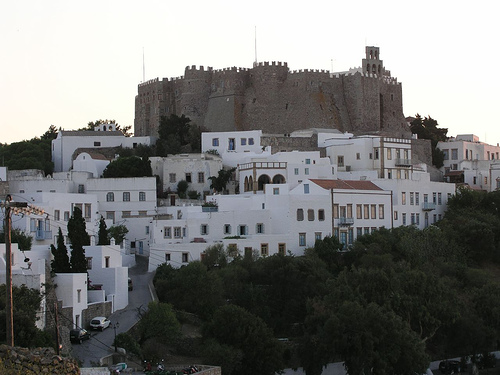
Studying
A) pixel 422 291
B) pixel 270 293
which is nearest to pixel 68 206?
pixel 270 293

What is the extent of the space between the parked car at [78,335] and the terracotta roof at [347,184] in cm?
1990

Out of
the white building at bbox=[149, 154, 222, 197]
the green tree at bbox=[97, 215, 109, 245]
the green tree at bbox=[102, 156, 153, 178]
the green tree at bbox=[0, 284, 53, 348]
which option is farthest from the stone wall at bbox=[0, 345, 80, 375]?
the white building at bbox=[149, 154, 222, 197]

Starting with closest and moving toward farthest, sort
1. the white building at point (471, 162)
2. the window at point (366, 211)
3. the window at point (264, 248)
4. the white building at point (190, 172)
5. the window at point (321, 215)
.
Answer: the window at point (264, 248), the window at point (321, 215), the window at point (366, 211), the white building at point (190, 172), the white building at point (471, 162)

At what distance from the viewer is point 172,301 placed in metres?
45.1

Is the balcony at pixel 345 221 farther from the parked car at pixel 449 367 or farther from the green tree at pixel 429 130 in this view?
the green tree at pixel 429 130

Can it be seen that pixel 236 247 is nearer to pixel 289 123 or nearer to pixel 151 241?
pixel 151 241

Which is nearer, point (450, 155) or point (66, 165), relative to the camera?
point (66, 165)

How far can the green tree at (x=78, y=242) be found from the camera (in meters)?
42.3

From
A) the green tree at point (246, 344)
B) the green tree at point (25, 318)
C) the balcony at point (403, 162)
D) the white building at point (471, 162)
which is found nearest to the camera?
the green tree at point (25, 318)

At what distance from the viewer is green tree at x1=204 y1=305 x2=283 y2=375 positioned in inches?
1511

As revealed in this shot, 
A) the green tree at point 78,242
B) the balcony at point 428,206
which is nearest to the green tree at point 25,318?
the green tree at point 78,242

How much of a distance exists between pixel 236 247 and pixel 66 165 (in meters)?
19.0

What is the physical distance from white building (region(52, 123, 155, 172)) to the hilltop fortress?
161 inches

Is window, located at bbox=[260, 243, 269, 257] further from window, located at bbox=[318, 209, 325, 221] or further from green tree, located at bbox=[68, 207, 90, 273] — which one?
green tree, located at bbox=[68, 207, 90, 273]
